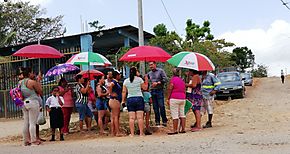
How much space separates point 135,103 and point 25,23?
93.4 ft

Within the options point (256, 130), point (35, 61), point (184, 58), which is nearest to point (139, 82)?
point (184, 58)

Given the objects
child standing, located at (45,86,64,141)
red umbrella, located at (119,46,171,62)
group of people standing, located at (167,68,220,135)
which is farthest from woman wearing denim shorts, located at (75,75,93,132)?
group of people standing, located at (167,68,220,135)

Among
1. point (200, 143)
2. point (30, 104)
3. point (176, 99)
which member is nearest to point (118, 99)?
point (176, 99)

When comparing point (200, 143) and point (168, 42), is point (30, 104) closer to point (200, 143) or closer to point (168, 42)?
point (200, 143)

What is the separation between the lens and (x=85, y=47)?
58.3 feet

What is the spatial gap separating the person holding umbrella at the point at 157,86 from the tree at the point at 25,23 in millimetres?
25358

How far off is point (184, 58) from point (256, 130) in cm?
253

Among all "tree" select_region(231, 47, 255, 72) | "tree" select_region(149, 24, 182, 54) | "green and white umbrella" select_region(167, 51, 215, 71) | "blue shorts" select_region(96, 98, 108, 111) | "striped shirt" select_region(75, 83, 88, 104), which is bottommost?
"blue shorts" select_region(96, 98, 108, 111)

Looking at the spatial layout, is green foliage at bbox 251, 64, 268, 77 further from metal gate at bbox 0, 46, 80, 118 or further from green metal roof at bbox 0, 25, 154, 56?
metal gate at bbox 0, 46, 80, 118

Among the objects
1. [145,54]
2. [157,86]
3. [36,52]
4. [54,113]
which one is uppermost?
[36,52]

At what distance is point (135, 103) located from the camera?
10.4m

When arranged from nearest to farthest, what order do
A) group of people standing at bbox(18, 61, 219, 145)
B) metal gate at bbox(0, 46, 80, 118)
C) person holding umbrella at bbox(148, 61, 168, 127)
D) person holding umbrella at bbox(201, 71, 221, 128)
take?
group of people standing at bbox(18, 61, 219, 145)
person holding umbrella at bbox(148, 61, 168, 127)
person holding umbrella at bbox(201, 71, 221, 128)
metal gate at bbox(0, 46, 80, 118)

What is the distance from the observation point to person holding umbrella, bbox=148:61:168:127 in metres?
11.1

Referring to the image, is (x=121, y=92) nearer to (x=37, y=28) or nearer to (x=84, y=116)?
(x=84, y=116)
